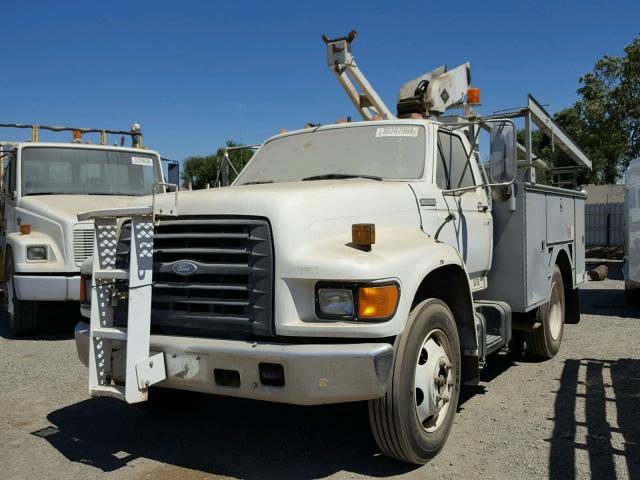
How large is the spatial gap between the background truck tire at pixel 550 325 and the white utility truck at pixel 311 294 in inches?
67.5

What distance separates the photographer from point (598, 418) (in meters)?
4.72

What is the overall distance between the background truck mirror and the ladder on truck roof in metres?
2.38

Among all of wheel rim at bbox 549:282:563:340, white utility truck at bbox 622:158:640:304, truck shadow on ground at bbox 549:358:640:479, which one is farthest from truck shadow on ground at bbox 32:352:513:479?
white utility truck at bbox 622:158:640:304

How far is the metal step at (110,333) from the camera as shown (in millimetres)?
3581

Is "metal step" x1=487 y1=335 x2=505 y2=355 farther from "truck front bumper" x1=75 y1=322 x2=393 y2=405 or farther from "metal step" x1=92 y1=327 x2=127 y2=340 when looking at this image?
"metal step" x1=92 y1=327 x2=127 y2=340

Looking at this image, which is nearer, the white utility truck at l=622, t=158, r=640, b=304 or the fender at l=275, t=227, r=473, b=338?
the fender at l=275, t=227, r=473, b=338

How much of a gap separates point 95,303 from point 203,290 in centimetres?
67

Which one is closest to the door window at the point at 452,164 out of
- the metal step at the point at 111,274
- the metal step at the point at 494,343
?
the metal step at the point at 494,343

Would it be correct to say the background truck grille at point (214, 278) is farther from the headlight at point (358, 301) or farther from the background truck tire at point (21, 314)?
the background truck tire at point (21, 314)

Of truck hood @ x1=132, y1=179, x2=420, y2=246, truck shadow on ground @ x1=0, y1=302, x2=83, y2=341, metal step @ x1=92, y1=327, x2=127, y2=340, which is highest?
truck hood @ x1=132, y1=179, x2=420, y2=246

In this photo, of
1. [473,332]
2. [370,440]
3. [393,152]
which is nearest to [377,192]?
[393,152]

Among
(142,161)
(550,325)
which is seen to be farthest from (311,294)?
(142,161)

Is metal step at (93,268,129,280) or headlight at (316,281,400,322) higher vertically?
metal step at (93,268,129,280)

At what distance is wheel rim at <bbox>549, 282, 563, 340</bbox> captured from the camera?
6781mm
